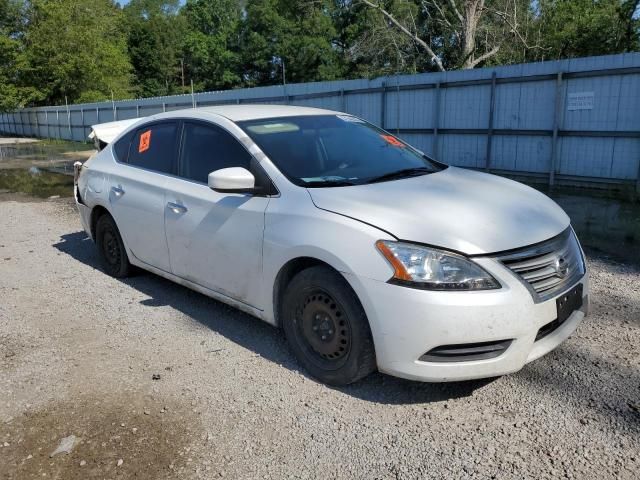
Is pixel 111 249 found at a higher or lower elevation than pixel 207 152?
lower

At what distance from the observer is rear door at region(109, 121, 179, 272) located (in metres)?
4.65

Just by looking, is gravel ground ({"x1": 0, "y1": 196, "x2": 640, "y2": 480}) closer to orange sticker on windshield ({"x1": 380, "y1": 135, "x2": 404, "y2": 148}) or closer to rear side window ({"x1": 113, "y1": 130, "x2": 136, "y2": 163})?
rear side window ({"x1": 113, "y1": 130, "x2": 136, "y2": 163})

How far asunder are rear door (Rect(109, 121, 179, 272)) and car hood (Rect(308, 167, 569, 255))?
5.56 feet

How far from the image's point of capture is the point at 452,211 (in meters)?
3.21

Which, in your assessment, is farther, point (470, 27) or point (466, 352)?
point (470, 27)

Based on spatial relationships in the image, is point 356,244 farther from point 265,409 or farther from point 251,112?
point 251,112

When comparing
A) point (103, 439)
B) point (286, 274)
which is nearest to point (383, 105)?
point (286, 274)

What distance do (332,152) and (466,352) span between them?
181cm

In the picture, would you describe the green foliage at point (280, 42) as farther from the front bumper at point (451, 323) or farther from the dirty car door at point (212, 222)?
the front bumper at point (451, 323)

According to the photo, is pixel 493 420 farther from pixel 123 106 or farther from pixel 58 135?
pixel 58 135

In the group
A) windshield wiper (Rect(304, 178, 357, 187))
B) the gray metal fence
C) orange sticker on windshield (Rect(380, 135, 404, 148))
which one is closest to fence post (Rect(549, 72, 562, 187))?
the gray metal fence

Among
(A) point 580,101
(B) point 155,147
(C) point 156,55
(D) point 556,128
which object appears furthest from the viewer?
(C) point 156,55

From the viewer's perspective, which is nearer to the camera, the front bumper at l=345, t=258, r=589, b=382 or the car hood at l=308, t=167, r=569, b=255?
the front bumper at l=345, t=258, r=589, b=382

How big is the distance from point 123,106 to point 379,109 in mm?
15737
